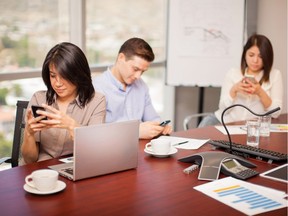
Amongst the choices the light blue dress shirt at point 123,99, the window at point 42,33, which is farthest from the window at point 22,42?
the light blue dress shirt at point 123,99

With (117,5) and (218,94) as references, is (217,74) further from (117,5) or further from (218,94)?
(117,5)

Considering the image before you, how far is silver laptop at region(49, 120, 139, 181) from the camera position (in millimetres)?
1588

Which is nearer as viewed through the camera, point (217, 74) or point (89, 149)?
point (89, 149)

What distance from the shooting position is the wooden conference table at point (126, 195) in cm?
137

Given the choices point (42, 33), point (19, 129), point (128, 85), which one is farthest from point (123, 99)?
point (42, 33)

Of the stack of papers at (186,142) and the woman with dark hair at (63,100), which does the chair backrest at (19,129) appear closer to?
the woman with dark hair at (63,100)

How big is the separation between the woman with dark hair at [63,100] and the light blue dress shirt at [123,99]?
0.38 m

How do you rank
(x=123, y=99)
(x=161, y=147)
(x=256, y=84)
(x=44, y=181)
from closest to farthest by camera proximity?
(x=44, y=181), (x=161, y=147), (x=123, y=99), (x=256, y=84)

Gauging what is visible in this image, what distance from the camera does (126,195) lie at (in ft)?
4.93

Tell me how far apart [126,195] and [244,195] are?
41 centimetres


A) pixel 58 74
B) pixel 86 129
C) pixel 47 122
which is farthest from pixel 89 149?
pixel 58 74

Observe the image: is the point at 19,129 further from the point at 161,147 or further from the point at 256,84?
the point at 256,84

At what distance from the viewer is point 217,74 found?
4078 mm

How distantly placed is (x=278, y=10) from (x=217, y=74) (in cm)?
85
